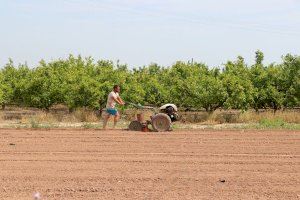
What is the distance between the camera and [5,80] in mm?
37688

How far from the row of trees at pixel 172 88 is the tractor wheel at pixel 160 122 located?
452 inches

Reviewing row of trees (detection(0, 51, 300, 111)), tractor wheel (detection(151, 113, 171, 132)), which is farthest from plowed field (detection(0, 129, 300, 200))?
row of trees (detection(0, 51, 300, 111))

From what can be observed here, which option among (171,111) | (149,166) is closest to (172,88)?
(171,111)

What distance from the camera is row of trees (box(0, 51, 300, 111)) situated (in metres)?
31.1

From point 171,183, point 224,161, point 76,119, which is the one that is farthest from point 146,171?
point 76,119

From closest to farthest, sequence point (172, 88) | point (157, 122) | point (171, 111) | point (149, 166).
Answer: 1. point (149, 166)
2. point (157, 122)
3. point (171, 111)
4. point (172, 88)

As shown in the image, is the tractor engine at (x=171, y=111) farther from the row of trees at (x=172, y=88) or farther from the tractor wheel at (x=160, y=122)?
the row of trees at (x=172, y=88)

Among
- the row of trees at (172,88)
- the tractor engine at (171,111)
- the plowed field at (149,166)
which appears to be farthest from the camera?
the row of trees at (172,88)

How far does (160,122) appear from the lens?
1947 centimetres

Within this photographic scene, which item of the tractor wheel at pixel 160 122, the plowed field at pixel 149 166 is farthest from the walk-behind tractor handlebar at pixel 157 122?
the plowed field at pixel 149 166

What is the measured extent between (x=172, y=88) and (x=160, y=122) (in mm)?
13447

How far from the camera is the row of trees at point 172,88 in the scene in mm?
31062

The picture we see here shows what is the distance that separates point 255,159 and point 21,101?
24838 millimetres

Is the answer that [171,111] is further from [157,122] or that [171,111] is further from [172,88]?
[172,88]
